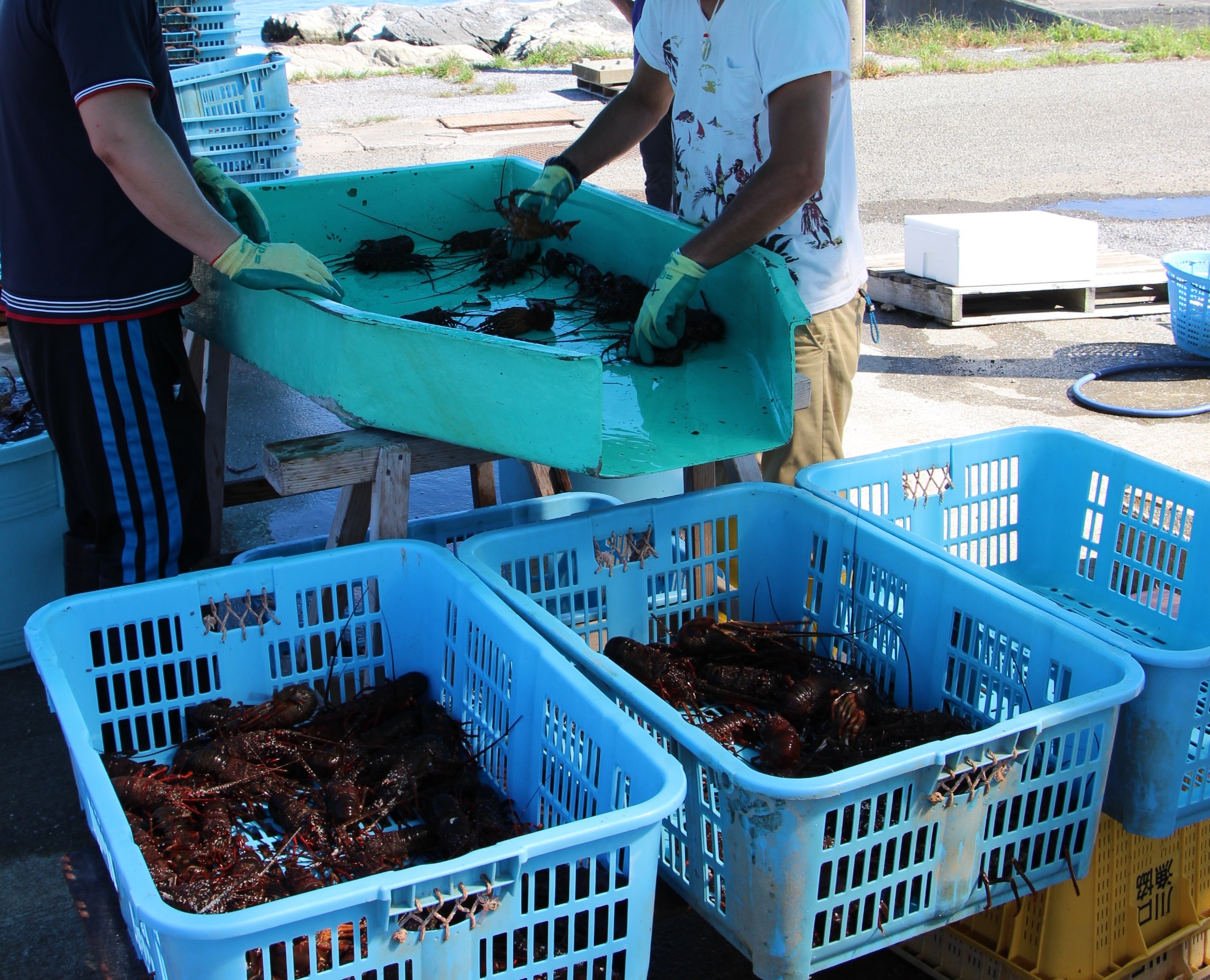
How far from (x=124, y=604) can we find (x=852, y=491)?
160 centimetres

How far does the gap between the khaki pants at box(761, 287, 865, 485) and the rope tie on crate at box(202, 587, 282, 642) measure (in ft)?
4.33

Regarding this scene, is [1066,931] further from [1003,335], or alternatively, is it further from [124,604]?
[1003,335]

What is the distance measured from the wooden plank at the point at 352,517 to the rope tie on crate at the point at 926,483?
1.25m

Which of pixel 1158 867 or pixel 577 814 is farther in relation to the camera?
pixel 1158 867

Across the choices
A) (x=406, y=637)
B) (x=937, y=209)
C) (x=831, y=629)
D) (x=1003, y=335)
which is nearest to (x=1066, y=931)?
(x=831, y=629)

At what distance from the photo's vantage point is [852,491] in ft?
8.96

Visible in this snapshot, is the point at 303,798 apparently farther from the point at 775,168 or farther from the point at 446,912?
the point at 775,168

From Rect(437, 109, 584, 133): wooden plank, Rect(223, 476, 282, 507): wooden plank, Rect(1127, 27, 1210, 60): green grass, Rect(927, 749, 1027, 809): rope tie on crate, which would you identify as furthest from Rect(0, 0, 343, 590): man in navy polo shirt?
Rect(1127, 27, 1210, 60): green grass

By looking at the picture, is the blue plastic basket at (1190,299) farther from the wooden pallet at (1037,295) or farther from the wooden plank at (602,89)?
the wooden plank at (602,89)

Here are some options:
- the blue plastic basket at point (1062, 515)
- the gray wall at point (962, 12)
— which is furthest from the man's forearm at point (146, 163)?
the gray wall at point (962, 12)

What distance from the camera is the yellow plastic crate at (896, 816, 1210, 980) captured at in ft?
6.84

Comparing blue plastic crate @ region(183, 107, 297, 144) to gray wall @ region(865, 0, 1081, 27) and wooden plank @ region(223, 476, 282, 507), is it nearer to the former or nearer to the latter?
wooden plank @ region(223, 476, 282, 507)

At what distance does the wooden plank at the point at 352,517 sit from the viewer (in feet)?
8.38

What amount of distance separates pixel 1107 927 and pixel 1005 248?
4657mm
